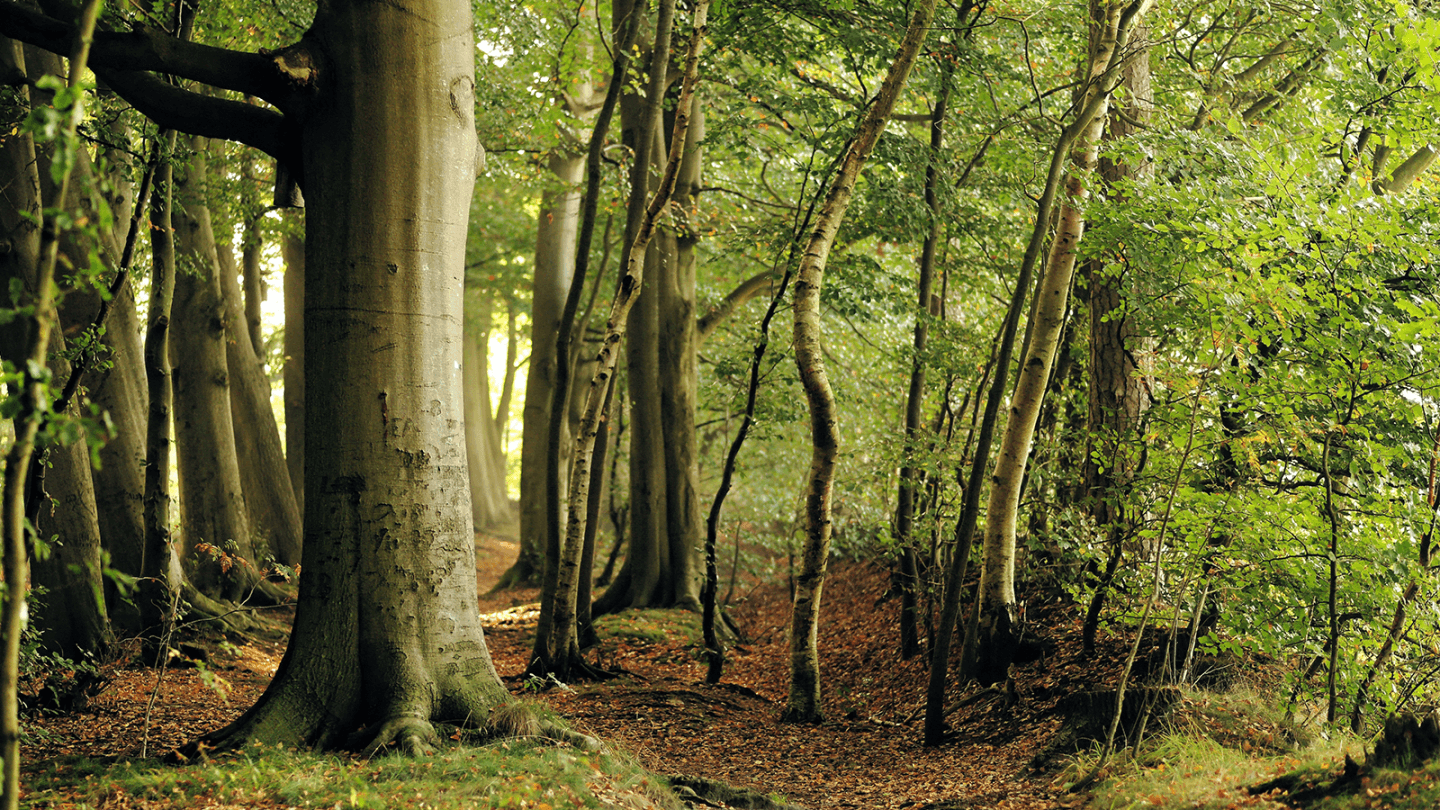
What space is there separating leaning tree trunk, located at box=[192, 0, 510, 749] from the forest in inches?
0.8

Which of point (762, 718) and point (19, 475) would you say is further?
point (762, 718)

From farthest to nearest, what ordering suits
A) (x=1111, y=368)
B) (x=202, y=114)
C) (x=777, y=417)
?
(x=777, y=417) < (x=1111, y=368) < (x=202, y=114)

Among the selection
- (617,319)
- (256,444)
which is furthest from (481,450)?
(617,319)

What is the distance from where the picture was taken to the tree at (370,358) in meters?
4.48

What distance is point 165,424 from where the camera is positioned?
253 inches

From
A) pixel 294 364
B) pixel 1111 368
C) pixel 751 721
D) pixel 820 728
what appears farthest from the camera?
pixel 294 364

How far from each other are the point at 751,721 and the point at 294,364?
9998mm

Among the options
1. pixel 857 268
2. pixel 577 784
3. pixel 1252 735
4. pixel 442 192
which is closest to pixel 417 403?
pixel 442 192

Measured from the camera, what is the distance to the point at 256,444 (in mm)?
11086

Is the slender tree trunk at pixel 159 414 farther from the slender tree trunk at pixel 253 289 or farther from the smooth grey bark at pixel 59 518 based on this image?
the slender tree trunk at pixel 253 289

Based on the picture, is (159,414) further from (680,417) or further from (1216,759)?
(1216,759)

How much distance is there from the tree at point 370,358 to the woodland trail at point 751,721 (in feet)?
2.16

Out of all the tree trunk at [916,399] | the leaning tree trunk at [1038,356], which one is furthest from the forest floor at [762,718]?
the tree trunk at [916,399]

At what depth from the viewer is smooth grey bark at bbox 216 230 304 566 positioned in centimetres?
1099
